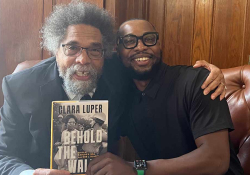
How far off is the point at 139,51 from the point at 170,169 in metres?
0.54

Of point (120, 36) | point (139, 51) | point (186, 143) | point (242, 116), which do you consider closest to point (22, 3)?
point (120, 36)

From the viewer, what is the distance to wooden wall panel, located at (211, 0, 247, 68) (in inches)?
61.1

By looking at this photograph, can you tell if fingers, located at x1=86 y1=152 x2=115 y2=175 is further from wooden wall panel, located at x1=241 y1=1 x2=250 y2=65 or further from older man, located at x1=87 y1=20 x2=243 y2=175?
wooden wall panel, located at x1=241 y1=1 x2=250 y2=65

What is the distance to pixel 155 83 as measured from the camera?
1.11 metres

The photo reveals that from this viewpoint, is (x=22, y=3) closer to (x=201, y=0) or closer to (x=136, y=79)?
(x=136, y=79)

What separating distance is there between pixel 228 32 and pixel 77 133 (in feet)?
4.05

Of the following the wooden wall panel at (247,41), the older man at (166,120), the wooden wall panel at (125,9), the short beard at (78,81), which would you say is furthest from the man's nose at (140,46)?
the wooden wall panel at (247,41)

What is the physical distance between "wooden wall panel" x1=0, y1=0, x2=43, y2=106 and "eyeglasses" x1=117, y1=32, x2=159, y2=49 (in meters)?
0.73

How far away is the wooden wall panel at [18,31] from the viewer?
1.55 meters

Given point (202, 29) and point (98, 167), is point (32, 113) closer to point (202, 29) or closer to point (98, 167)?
point (98, 167)

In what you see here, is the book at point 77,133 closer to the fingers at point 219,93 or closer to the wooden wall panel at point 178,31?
the fingers at point 219,93

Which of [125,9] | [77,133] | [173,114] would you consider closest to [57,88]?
[77,133]

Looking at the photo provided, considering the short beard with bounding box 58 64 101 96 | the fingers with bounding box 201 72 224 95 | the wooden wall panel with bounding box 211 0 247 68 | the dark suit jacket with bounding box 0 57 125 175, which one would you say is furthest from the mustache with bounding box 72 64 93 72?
the wooden wall panel with bounding box 211 0 247 68

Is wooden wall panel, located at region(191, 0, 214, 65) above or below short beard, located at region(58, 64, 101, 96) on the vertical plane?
above
